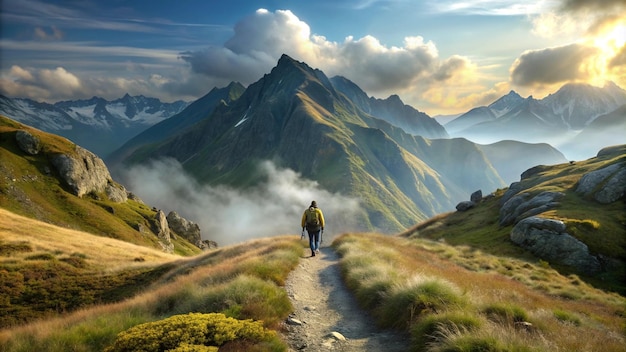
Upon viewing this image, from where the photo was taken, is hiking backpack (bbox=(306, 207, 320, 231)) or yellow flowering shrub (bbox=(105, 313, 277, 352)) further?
hiking backpack (bbox=(306, 207, 320, 231))

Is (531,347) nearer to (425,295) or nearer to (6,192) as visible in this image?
(425,295)

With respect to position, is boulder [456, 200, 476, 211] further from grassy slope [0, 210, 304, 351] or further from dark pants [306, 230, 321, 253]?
grassy slope [0, 210, 304, 351]

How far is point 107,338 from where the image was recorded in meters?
9.59

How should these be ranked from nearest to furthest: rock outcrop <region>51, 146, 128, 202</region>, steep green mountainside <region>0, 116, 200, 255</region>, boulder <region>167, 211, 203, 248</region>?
steep green mountainside <region>0, 116, 200, 255</region>, rock outcrop <region>51, 146, 128, 202</region>, boulder <region>167, 211, 203, 248</region>

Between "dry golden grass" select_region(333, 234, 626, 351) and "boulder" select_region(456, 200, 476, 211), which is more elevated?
"boulder" select_region(456, 200, 476, 211)

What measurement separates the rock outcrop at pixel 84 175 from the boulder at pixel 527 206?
133275mm

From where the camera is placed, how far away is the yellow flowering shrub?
7.91 m

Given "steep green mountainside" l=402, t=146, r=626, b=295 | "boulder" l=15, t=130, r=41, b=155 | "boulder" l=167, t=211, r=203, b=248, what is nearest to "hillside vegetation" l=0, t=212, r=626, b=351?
"steep green mountainside" l=402, t=146, r=626, b=295

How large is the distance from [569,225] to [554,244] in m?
4.40

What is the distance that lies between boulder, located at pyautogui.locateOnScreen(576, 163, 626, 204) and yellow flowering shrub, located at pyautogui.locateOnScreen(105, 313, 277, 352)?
64663 millimetres

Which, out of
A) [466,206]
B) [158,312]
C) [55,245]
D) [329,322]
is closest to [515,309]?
[329,322]

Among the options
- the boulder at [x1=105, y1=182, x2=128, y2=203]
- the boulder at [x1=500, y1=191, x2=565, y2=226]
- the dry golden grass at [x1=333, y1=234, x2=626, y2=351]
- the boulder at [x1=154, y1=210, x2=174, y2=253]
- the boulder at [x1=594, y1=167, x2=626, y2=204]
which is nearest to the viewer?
the dry golden grass at [x1=333, y1=234, x2=626, y2=351]

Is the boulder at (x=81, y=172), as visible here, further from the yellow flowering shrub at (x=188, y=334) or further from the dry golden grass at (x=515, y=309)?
the yellow flowering shrub at (x=188, y=334)

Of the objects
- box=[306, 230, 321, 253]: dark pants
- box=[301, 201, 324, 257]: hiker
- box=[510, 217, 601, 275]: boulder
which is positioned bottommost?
box=[510, 217, 601, 275]: boulder
